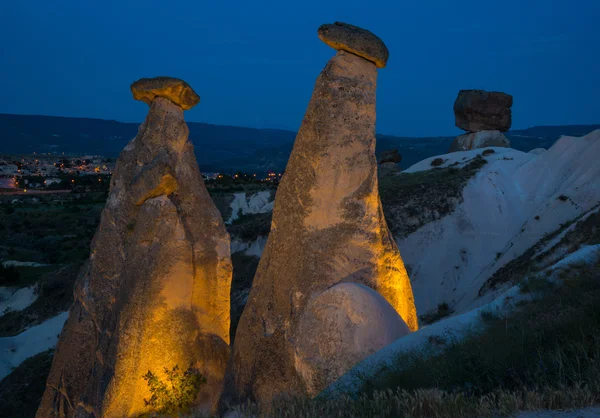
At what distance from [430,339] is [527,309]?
0.97 metres

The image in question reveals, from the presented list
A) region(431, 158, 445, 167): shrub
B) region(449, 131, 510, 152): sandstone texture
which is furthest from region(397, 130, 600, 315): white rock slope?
region(449, 131, 510, 152): sandstone texture

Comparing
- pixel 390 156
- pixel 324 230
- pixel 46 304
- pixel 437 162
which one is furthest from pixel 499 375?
pixel 390 156

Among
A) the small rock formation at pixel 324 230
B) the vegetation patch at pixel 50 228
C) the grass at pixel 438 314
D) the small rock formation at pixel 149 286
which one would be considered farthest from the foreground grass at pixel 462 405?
the vegetation patch at pixel 50 228

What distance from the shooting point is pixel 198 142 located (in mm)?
150750

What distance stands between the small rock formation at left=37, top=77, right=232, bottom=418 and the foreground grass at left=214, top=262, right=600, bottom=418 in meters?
2.65

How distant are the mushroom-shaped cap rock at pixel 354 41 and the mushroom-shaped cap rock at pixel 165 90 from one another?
2.10 metres

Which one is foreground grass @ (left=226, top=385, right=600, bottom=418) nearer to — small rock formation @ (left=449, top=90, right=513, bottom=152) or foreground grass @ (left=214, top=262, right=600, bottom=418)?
foreground grass @ (left=214, top=262, right=600, bottom=418)

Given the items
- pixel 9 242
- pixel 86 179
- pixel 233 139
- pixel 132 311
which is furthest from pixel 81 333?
pixel 233 139

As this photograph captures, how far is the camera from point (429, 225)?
60.2 ft

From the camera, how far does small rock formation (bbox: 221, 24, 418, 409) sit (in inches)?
206

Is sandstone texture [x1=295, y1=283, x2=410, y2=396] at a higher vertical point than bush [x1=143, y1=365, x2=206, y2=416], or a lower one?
higher

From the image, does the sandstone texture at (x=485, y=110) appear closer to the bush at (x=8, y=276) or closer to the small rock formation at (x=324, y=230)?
the bush at (x=8, y=276)

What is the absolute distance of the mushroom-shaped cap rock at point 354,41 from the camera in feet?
17.5

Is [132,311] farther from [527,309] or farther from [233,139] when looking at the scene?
[233,139]
